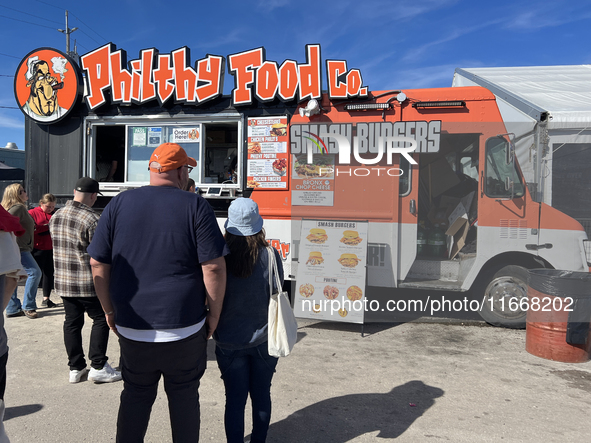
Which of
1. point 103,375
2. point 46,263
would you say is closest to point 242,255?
point 103,375

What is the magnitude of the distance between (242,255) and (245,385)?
31.5 inches

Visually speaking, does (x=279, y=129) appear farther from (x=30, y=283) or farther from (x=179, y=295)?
(x=179, y=295)

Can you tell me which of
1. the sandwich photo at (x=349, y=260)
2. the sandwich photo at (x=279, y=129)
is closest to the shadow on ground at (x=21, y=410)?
the sandwich photo at (x=349, y=260)

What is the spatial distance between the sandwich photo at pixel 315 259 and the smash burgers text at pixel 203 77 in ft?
7.07

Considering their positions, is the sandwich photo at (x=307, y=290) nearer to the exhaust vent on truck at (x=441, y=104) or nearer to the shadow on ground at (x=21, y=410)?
the exhaust vent on truck at (x=441, y=104)

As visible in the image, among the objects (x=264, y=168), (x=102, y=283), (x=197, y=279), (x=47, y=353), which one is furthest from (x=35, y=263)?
(x=197, y=279)

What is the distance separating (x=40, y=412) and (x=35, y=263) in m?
3.20

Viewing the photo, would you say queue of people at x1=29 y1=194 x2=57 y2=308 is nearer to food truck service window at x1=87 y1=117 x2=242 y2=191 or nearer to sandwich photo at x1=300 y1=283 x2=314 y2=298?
food truck service window at x1=87 y1=117 x2=242 y2=191

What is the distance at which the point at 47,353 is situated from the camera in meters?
4.77

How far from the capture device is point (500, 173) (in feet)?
19.0

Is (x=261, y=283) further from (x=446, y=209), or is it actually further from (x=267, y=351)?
(x=446, y=209)

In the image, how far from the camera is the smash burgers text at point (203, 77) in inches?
237

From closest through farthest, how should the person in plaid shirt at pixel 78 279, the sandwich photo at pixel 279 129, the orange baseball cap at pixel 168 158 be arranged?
the orange baseball cap at pixel 168 158 → the person in plaid shirt at pixel 78 279 → the sandwich photo at pixel 279 129

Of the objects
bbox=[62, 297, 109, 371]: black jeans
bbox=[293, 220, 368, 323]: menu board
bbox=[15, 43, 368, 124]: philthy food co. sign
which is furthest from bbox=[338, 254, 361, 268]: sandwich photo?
bbox=[62, 297, 109, 371]: black jeans
